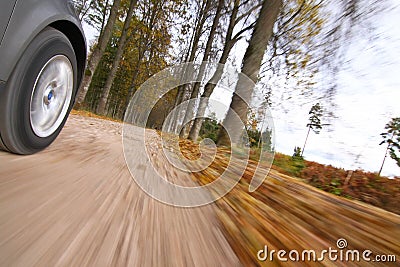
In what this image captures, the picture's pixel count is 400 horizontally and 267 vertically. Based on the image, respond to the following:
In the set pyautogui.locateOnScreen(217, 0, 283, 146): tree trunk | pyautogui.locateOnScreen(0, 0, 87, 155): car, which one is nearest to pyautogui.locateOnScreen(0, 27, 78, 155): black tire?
pyautogui.locateOnScreen(0, 0, 87, 155): car

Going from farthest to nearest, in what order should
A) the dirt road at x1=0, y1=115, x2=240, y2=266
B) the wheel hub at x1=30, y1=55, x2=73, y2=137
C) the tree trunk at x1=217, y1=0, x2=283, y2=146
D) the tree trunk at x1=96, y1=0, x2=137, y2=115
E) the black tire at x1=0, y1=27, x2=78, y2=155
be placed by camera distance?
the tree trunk at x1=96, y1=0, x2=137, y2=115, the tree trunk at x1=217, y1=0, x2=283, y2=146, the wheel hub at x1=30, y1=55, x2=73, y2=137, the black tire at x1=0, y1=27, x2=78, y2=155, the dirt road at x1=0, y1=115, x2=240, y2=266

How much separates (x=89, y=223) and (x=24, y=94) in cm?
94

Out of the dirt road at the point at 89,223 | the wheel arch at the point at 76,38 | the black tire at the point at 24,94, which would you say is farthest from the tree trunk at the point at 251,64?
the black tire at the point at 24,94

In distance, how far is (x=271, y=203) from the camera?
51.7 inches

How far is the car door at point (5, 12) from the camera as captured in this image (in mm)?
969

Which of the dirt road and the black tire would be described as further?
the black tire

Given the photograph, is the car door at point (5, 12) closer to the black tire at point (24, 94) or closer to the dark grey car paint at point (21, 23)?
the dark grey car paint at point (21, 23)

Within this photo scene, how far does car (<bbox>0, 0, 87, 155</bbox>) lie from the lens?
107 cm

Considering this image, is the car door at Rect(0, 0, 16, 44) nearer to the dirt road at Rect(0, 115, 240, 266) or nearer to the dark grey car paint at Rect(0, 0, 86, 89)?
the dark grey car paint at Rect(0, 0, 86, 89)

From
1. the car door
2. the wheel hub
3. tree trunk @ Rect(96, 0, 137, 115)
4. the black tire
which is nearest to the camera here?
the car door

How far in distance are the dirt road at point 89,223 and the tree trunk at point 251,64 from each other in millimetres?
1738

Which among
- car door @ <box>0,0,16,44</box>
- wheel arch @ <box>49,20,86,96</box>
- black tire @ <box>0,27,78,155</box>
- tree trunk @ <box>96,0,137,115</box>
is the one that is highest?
tree trunk @ <box>96,0,137,115</box>

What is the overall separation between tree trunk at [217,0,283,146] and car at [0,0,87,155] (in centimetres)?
190

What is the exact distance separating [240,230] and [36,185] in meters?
0.97
